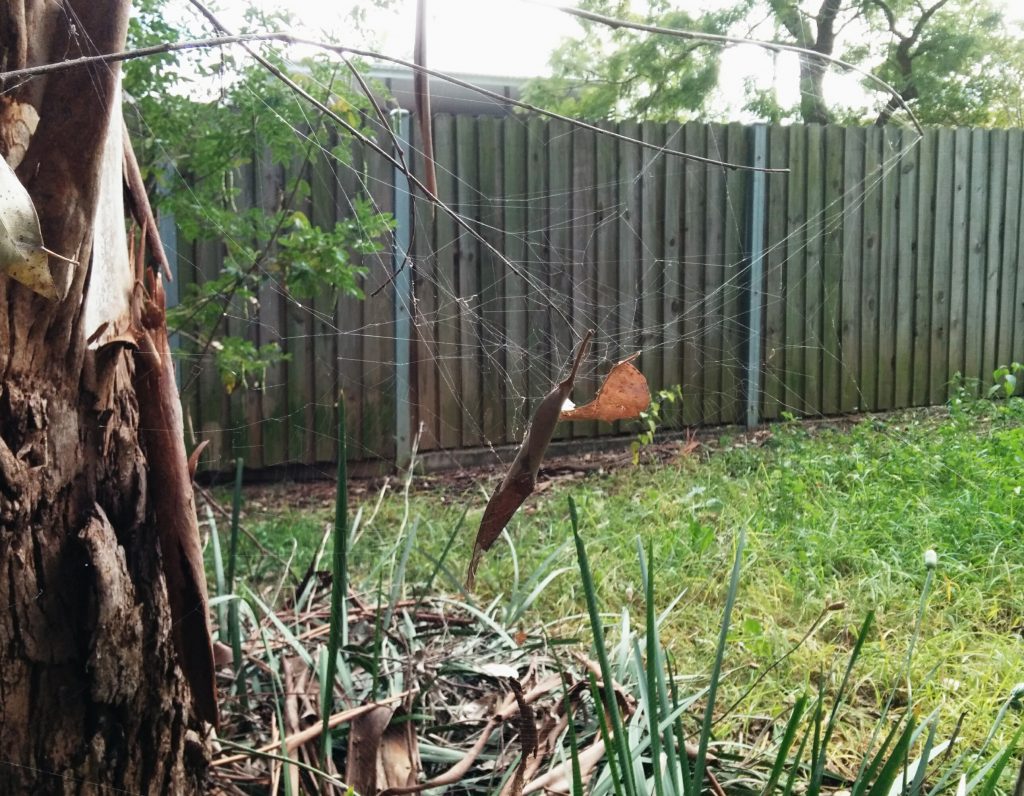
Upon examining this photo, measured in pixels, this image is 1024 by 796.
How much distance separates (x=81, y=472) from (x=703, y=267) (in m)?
1.88

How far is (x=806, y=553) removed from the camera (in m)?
1.80

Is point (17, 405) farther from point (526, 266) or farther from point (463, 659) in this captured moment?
point (526, 266)

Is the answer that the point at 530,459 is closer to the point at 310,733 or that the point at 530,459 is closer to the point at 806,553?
the point at 310,733

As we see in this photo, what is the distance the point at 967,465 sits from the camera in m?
2.11

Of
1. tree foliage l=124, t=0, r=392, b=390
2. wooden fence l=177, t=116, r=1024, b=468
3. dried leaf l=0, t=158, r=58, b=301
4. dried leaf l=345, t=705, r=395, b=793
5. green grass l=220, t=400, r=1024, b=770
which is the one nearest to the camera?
dried leaf l=0, t=158, r=58, b=301

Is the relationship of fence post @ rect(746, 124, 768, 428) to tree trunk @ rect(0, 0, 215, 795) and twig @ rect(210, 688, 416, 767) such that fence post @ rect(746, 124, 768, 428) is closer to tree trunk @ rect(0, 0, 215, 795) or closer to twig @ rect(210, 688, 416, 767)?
twig @ rect(210, 688, 416, 767)

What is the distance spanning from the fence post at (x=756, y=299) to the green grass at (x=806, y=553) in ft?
0.35

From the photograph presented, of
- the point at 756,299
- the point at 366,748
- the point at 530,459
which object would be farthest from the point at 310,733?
the point at 756,299

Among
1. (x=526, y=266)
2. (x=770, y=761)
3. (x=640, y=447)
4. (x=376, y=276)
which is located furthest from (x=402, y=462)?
(x=770, y=761)

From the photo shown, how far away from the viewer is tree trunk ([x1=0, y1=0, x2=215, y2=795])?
76cm

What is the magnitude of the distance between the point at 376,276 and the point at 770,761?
2.21 m

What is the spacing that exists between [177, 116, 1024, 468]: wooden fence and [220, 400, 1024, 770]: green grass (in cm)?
24

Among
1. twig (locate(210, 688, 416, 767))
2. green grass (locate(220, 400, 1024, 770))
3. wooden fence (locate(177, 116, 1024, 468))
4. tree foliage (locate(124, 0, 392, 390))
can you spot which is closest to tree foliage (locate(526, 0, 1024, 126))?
wooden fence (locate(177, 116, 1024, 468))

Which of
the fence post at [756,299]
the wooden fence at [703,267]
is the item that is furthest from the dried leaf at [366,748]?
the fence post at [756,299]
